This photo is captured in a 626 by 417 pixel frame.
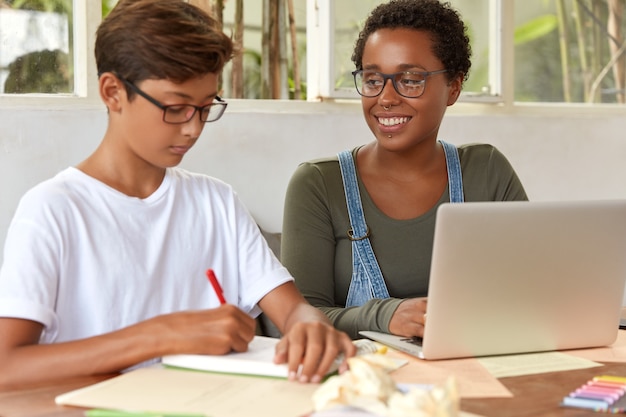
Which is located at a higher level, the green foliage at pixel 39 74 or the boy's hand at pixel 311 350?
the green foliage at pixel 39 74

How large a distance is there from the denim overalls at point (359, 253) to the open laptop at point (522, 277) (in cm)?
47

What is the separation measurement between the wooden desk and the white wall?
4.44 ft

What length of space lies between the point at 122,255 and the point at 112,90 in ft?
0.94

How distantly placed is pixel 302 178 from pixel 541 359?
2.72ft

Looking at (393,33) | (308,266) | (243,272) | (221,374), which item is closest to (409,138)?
(393,33)

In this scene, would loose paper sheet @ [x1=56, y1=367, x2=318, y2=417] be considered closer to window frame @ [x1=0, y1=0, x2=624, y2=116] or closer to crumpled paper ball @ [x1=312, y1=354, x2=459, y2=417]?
crumpled paper ball @ [x1=312, y1=354, x2=459, y2=417]

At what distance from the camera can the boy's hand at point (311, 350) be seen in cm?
135

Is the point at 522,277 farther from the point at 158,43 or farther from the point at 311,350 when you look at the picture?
the point at 158,43

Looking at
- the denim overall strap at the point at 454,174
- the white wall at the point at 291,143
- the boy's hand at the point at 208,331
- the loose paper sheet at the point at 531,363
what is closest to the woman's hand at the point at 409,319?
the loose paper sheet at the point at 531,363

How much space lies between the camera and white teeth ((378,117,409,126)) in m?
2.25

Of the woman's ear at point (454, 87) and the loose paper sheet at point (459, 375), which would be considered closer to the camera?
the loose paper sheet at point (459, 375)

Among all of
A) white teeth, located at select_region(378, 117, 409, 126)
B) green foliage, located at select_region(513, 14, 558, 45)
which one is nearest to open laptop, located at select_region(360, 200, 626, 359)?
white teeth, located at select_region(378, 117, 409, 126)

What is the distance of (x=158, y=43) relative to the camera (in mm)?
1586

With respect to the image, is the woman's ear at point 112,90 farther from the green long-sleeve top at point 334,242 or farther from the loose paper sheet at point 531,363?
the loose paper sheet at point 531,363
